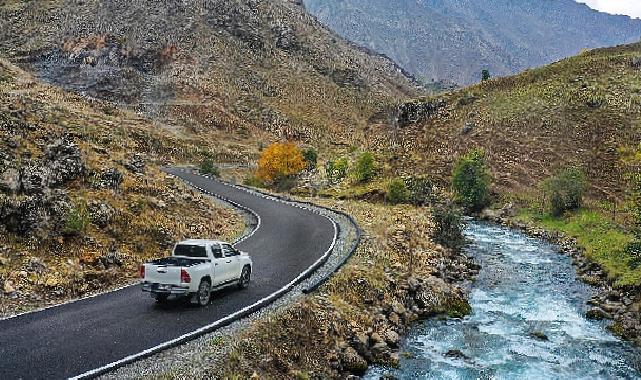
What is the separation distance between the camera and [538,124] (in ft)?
249

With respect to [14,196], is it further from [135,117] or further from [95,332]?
[135,117]

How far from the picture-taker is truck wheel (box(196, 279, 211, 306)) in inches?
678

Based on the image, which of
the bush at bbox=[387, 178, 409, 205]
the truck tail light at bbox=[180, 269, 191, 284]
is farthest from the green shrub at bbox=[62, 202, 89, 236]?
the bush at bbox=[387, 178, 409, 205]

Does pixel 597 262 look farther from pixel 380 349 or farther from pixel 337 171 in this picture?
pixel 337 171

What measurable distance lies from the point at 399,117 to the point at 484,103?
50.1 feet

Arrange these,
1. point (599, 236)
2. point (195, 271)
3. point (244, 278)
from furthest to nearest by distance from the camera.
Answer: point (599, 236)
point (244, 278)
point (195, 271)

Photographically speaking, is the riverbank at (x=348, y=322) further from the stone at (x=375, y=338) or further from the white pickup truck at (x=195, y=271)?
the white pickup truck at (x=195, y=271)

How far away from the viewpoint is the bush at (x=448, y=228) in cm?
3747

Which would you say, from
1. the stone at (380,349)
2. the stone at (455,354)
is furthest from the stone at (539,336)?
the stone at (380,349)

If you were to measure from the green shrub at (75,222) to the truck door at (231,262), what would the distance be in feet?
19.9

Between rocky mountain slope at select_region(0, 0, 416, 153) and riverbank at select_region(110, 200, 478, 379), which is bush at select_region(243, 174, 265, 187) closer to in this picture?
rocky mountain slope at select_region(0, 0, 416, 153)

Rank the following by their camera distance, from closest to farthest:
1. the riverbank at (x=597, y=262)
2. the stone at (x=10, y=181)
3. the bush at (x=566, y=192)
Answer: the stone at (x=10, y=181), the riverbank at (x=597, y=262), the bush at (x=566, y=192)

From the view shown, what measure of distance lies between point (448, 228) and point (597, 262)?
9371mm

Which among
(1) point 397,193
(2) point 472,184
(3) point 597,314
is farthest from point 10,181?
(2) point 472,184
